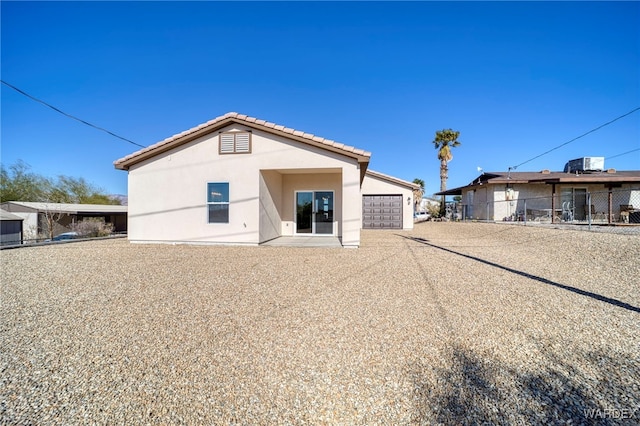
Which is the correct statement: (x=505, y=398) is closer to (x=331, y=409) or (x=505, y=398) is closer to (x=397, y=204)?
(x=331, y=409)

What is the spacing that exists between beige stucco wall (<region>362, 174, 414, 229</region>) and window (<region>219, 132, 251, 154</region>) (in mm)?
9736

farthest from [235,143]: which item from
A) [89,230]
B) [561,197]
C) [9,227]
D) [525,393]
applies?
[561,197]

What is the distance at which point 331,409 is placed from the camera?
2.09 m

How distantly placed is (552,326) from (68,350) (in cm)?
555

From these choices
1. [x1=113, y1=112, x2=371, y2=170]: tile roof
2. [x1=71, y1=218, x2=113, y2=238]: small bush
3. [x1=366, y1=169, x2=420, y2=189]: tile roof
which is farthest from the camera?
[x1=71, y1=218, x2=113, y2=238]: small bush

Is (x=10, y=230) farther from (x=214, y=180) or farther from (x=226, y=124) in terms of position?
(x=226, y=124)

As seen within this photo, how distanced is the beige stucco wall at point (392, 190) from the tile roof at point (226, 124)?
8.85m

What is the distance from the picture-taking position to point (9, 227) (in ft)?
47.0

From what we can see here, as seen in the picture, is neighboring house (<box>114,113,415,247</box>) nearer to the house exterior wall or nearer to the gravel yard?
the gravel yard

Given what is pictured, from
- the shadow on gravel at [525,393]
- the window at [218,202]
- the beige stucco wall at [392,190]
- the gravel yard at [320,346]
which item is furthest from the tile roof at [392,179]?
the shadow on gravel at [525,393]

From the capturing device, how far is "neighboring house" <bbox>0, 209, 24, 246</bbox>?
45.3 feet

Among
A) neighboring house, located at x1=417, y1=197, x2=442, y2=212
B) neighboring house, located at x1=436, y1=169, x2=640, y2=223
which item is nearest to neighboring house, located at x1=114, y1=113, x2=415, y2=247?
neighboring house, located at x1=436, y1=169, x2=640, y2=223

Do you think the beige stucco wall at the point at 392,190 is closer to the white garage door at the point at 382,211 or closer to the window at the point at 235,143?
the white garage door at the point at 382,211

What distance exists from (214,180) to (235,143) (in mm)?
1548
